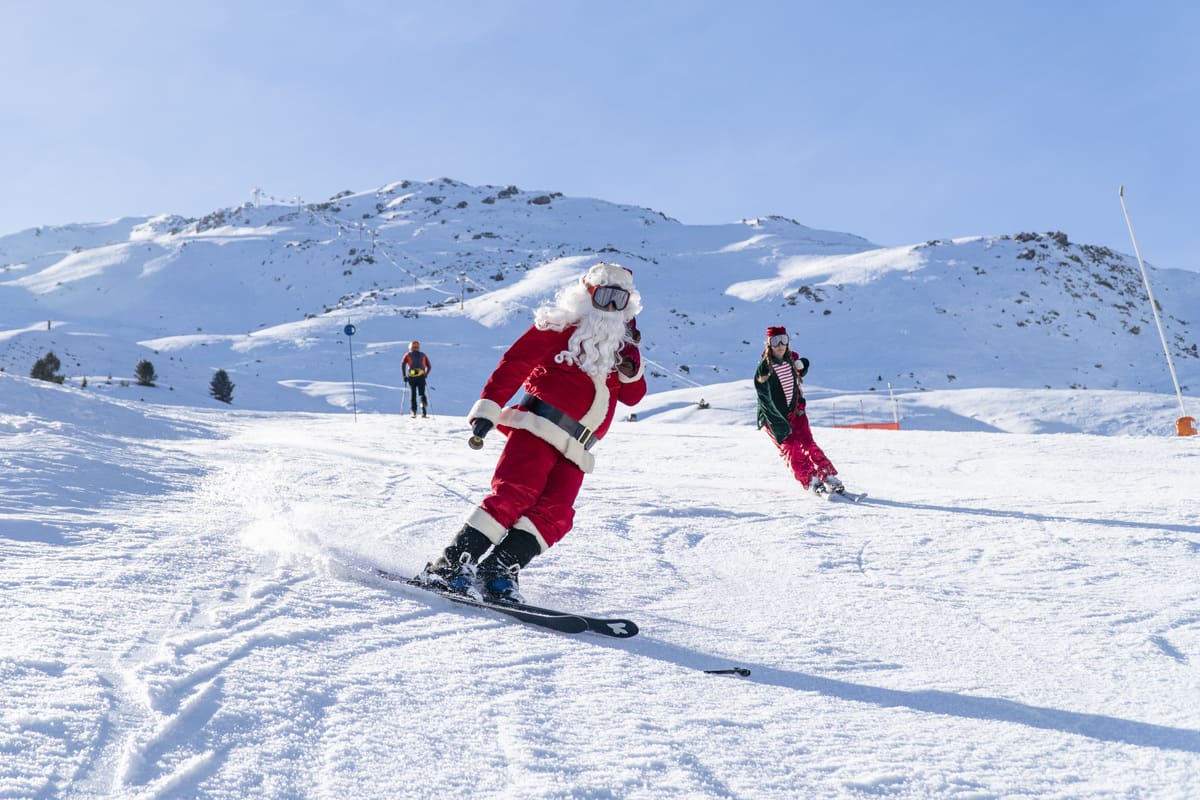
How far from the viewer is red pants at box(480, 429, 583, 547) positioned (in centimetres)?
328

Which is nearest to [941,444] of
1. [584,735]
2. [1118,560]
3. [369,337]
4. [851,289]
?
[1118,560]

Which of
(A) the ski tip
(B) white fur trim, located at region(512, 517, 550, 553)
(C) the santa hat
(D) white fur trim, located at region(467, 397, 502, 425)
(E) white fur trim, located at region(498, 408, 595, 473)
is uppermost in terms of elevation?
(C) the santa hat

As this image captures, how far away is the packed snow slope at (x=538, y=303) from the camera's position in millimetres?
31141

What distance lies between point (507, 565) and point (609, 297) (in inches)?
52.3

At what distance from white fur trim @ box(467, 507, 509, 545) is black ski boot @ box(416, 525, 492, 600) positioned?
0.02 meters

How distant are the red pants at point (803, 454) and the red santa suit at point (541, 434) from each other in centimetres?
304

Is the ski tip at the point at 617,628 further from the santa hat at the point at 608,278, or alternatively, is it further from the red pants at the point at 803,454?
the red pants at the point at 803,454

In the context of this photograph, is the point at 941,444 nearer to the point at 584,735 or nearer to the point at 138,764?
the point at 584,735

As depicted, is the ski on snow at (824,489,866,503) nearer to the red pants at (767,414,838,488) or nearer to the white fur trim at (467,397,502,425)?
the red pants at (767,414,838,488)

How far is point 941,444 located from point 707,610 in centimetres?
726

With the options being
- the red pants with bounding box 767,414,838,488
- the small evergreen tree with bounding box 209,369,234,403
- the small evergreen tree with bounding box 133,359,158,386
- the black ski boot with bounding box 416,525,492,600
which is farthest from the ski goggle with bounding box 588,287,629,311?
the small evergreen tree with bounding box 209,369,234,403

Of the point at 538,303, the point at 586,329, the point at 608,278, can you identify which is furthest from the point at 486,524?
the point at 538,303

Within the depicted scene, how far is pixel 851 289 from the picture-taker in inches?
1820

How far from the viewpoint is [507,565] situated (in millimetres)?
3170
